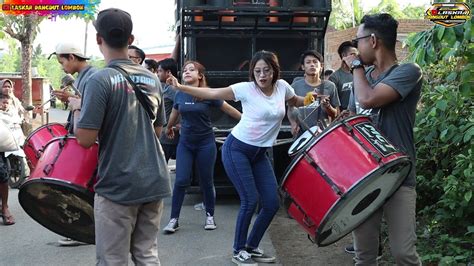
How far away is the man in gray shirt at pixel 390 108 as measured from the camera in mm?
3520

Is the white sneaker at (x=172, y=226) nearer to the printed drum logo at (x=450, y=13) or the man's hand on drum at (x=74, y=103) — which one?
the man's hand on drum at (x=74, y=103)

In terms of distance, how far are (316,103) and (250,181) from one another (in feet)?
4.17

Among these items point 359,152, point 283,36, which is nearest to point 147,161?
point 359,152

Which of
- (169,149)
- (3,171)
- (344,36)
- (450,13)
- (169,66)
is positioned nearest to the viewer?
(450,13)

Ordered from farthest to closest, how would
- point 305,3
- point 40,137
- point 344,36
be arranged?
point 344,36, point 305,3, point 40,137

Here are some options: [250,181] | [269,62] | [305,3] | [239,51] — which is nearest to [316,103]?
[269,62]

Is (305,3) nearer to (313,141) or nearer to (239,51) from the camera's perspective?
(239,51)

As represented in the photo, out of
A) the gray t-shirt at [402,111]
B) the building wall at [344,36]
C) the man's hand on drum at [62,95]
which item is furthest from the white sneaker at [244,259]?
the building wall at [344,36]

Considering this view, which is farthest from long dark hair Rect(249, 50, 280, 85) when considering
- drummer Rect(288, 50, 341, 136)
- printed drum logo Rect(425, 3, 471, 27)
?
printed drum logo Rect(425, 3, 471, 27)

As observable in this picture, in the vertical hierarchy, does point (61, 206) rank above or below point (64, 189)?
below

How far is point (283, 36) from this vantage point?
320 inches

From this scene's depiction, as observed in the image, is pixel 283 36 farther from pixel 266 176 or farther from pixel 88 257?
pixel 88 257

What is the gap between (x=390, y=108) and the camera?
11.8 ft

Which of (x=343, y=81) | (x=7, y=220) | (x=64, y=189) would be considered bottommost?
(x=7, y=220)
